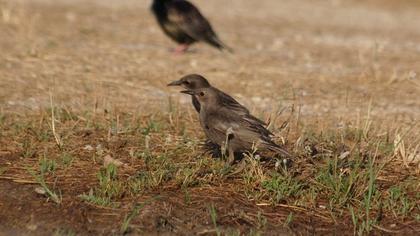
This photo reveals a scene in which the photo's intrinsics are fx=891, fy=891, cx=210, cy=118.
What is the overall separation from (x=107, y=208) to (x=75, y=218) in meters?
0.22

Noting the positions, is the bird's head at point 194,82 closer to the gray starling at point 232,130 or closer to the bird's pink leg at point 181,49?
→ the gray starling at point 232,130

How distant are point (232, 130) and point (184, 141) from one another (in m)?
0.83

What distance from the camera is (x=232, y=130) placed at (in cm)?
616

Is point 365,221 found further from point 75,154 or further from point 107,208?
point 75,154

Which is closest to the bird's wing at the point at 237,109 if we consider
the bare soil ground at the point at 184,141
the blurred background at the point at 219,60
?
the bare soil ground at the point at 184,141

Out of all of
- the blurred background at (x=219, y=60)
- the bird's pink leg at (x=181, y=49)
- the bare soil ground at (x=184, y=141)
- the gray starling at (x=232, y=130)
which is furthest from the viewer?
the bird's pink leg at (x=181, y=49)

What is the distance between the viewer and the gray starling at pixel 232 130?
6.12 metres

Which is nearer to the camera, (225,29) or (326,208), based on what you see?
(326,208)

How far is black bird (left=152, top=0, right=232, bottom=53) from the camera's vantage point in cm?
1243

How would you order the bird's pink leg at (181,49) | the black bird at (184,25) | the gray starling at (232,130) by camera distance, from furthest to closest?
the black bird at (184,25), the bird's pink leg at (181,49), the gray starling at (232,130)

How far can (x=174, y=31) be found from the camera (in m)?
12.4

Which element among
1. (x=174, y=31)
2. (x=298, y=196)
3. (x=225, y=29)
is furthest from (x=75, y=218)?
(x=225, y=29)

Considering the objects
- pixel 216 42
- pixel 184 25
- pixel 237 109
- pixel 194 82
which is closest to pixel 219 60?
pixel 216 42

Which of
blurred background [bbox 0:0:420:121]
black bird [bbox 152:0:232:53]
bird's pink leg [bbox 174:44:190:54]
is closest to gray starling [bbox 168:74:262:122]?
blurred background [bbox 0:0:420:121]
